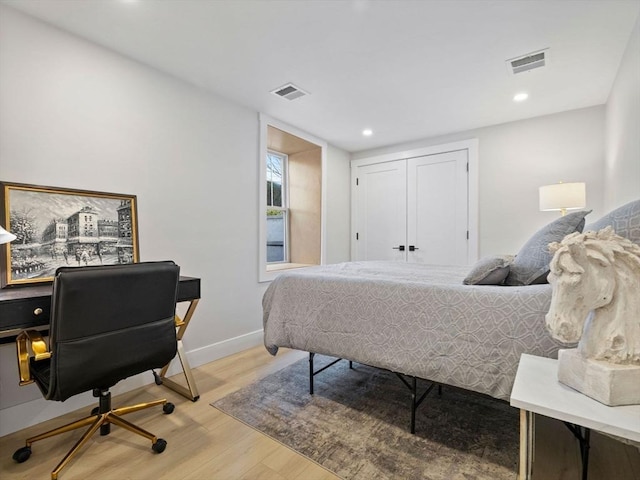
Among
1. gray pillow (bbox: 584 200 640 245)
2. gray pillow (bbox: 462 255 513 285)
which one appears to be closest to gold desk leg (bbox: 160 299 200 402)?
gray pillow (bbox: 462 255 513 285)

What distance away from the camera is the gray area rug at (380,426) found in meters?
1.49

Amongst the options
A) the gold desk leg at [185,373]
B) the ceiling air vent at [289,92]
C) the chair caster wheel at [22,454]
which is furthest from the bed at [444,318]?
the ceiling air vent at [289,92]

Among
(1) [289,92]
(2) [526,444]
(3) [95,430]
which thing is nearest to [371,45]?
(1) [289,92]

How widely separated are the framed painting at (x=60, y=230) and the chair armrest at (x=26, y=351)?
0.48 metres

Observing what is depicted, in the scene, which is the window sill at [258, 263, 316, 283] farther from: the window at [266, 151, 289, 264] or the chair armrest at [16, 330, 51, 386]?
the chair armrest at [16, 330, 51, 386]

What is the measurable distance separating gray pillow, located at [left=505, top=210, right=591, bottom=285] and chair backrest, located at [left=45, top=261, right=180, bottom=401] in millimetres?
1831

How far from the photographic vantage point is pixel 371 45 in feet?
7.07

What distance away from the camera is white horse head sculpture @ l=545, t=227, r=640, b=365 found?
0.87 meters

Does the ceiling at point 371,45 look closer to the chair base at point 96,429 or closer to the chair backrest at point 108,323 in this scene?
the chair backrest at point 108,323

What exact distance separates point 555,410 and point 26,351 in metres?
2.13

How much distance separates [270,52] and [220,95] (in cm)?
90

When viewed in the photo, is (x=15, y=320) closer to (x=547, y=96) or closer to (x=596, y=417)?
(x=596, y=417)

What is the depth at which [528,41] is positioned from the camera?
6.96ft

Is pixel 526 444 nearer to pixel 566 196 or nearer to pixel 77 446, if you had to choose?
pixel 77 446
